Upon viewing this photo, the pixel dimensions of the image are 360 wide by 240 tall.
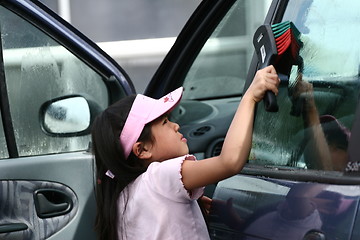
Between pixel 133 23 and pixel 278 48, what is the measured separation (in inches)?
362

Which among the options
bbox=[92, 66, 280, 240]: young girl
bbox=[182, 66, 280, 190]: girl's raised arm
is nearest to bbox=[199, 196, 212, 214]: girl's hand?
bbox=[92, 66, 280, 240]: young girl

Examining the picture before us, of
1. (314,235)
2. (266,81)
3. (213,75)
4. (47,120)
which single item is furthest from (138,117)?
(213,75)

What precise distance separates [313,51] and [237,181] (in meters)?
0.48

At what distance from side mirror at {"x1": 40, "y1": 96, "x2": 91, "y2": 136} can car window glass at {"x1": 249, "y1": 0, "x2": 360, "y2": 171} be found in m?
1.23

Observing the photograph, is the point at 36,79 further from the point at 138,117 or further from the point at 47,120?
the point at 138,117

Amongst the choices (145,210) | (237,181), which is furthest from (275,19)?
(145,210)

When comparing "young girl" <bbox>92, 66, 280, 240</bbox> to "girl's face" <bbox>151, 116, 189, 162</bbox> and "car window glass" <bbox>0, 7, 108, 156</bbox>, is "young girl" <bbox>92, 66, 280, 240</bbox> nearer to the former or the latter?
"girl's face" <bbox>151, 116, 189, 162</bbox>

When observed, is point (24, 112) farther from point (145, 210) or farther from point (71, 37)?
point (145, 210)

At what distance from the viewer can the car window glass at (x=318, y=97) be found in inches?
81.0

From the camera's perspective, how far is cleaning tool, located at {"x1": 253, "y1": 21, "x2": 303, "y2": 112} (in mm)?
2162

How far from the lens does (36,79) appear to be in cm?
349

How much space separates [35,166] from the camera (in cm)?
331

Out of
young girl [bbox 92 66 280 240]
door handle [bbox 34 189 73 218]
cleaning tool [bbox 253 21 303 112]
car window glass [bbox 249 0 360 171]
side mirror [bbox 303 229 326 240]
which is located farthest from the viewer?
door handle [bbox 34 189 73 218]

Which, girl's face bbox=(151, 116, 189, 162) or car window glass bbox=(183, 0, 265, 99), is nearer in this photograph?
girl's face bbox=(151, 116, 189, 162)
